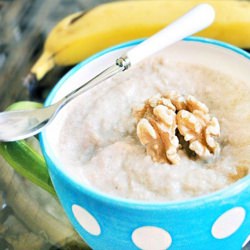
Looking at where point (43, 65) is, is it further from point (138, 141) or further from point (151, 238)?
point (151, 238)

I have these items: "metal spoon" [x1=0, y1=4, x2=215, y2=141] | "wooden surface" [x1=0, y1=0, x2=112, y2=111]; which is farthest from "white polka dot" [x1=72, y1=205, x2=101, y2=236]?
"wooden surface" [x1=0, y1=0, x2=112, y2=111]

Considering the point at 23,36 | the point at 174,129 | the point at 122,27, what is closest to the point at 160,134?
the point at 174,129

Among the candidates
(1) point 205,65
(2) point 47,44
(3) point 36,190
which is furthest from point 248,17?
(3) point 36,190

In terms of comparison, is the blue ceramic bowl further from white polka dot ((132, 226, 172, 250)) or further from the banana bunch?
the banana bunch

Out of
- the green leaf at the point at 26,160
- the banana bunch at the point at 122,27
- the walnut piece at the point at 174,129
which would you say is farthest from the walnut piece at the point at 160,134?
the banana bunch at the point at 122,27

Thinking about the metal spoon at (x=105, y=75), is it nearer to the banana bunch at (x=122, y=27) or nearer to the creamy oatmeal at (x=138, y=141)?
the creamy oatmeal at (x=138, y=141)

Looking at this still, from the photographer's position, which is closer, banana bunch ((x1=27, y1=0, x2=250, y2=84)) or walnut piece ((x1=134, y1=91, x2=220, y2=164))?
walnut piece ((x1=134, y1=91, x2=220, y2=164))
